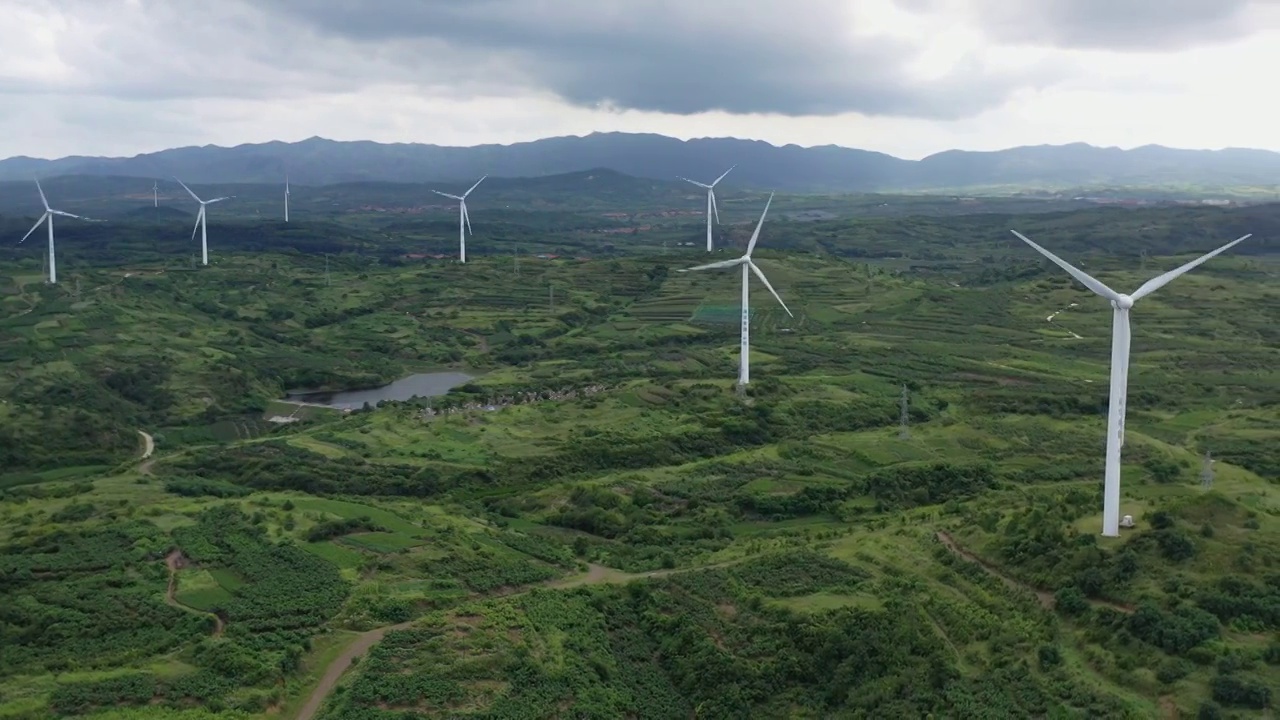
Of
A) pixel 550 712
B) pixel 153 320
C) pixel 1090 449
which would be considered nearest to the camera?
pixel 550 712

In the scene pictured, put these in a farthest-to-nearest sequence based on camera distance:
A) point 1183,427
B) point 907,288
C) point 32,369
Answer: point 907,288 < point 32,369 < point 1183,427

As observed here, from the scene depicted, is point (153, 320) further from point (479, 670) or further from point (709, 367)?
point (479, 670)

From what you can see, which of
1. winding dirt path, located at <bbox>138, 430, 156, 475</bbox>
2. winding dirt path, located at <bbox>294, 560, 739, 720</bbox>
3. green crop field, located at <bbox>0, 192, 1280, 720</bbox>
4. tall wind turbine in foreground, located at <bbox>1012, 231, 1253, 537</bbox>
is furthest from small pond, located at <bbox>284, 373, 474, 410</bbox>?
tall wind turbine in foreground, located at <bbox>1012, 231, 1253, 537</bbox>

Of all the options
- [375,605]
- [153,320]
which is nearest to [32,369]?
[153,320]

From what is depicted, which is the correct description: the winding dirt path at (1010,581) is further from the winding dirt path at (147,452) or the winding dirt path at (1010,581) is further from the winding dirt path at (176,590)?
the winding dirt path at (147,452)

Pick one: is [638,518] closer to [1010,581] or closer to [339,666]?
[1010,581]

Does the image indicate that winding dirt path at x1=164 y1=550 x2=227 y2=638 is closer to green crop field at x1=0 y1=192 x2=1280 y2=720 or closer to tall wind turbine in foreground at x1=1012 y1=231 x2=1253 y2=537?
green crop field at x1=0 y1=192 x2=1280 y2=720
